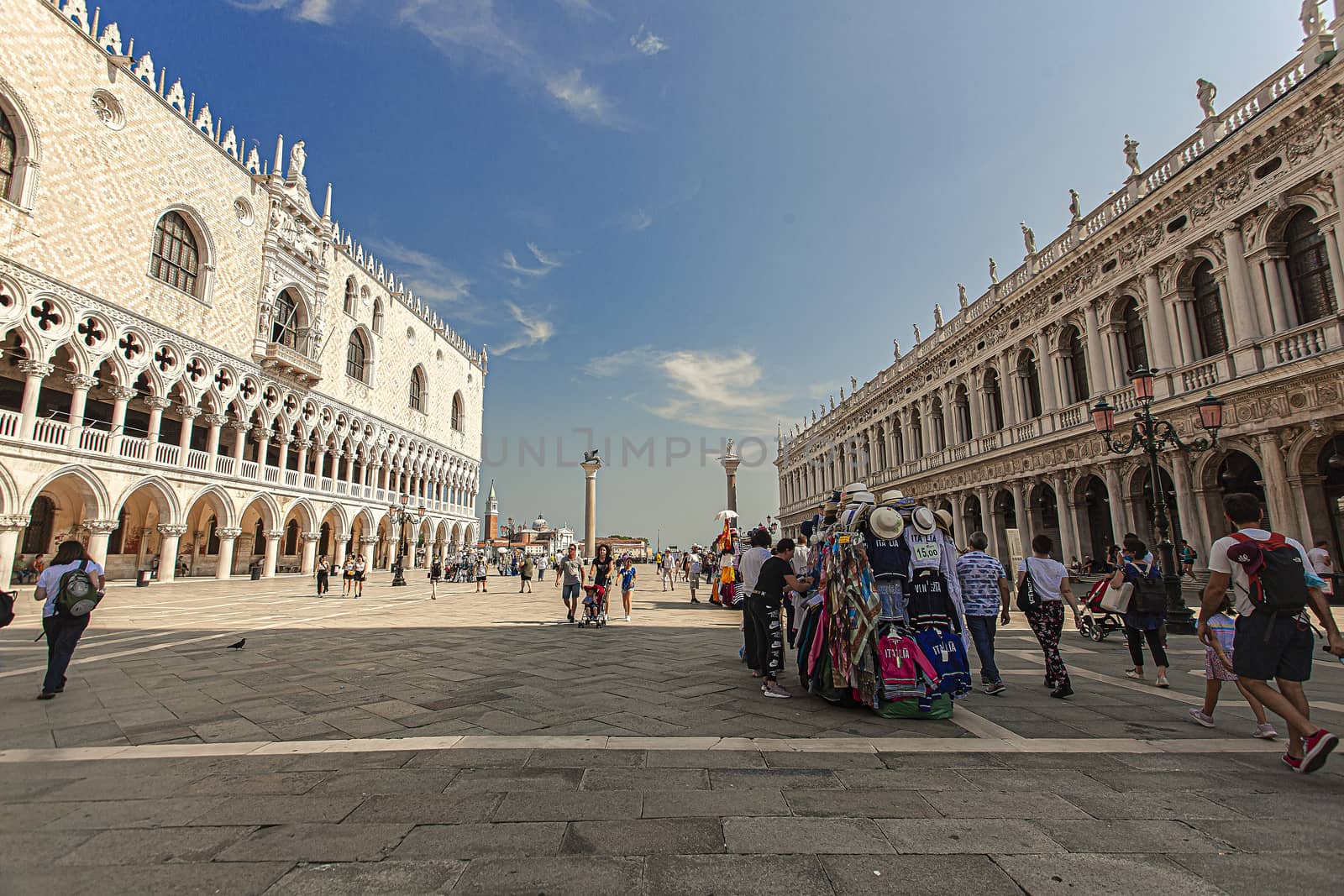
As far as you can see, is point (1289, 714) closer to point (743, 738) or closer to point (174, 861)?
point (743, 738)

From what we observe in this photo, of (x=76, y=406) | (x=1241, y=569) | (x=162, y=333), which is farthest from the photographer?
(x=162, y=333)

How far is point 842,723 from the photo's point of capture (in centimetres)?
437

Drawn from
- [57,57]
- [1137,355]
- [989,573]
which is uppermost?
[57,57]

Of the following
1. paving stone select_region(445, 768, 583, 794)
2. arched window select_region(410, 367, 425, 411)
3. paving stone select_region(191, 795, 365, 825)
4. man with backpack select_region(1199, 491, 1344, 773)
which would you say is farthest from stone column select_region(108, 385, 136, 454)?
man with backpack select_region(1199, 491, 1344, 773)

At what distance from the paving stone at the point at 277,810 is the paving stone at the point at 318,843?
0.09 m

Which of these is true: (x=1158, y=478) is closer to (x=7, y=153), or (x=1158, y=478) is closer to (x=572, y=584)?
(x=572, y=584)

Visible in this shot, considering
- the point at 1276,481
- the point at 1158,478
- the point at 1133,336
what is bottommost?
the point at 1158,478

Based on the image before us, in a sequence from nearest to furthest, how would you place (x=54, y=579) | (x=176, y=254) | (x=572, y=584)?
(x=54, y=579), (x=572, y=584), (x=176, y=254)

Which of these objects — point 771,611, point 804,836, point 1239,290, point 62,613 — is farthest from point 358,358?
point 804,836

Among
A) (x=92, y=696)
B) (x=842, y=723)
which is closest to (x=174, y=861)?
(x=842, y=723)

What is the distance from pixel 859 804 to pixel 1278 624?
2770mm

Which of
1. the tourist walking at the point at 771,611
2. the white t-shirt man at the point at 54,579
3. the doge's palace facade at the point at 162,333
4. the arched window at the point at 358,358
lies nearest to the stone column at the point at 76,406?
the doge's palace facade at the point at 162,333

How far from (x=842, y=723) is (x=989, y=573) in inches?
92.5

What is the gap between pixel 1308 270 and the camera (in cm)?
1293
